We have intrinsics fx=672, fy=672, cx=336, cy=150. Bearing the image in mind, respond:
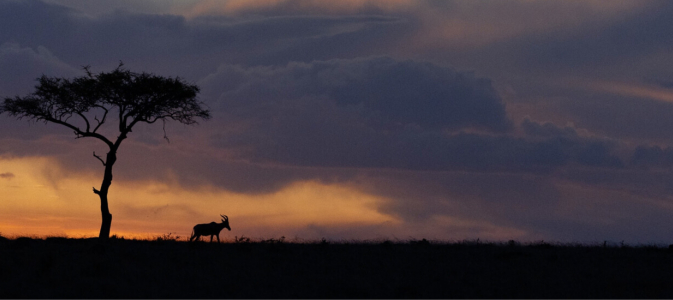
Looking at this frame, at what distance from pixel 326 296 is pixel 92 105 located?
2703 centimetres

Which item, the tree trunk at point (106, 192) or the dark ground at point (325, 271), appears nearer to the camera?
the dark ground at point (325, 271)

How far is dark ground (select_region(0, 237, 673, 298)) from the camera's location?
2167 centimetres

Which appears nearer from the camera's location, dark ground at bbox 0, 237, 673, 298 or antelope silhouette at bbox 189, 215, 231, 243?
dark ground at bbox 0, 237, 673, 298

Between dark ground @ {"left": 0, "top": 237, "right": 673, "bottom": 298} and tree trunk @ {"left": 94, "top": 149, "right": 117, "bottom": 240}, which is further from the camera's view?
tree trunk @ {"left": 94, "top": 149, "right": 117, "bottom": 240}

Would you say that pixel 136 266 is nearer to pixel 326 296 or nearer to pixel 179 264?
pixel 179 264

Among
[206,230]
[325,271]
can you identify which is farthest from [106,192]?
[325,271]

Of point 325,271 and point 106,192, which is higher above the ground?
point 106,192

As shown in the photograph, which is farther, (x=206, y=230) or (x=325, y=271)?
(x=206, y=230)

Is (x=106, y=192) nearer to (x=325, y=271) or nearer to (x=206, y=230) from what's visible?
(x=206, y=230)

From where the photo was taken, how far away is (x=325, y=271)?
24969mm

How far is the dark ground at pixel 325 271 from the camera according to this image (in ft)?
71.1

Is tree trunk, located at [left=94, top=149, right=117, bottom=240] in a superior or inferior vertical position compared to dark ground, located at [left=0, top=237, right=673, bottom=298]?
superior

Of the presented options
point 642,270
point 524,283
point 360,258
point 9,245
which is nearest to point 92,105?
point 9,245

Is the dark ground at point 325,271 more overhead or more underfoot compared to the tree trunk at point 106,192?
more underfoot
